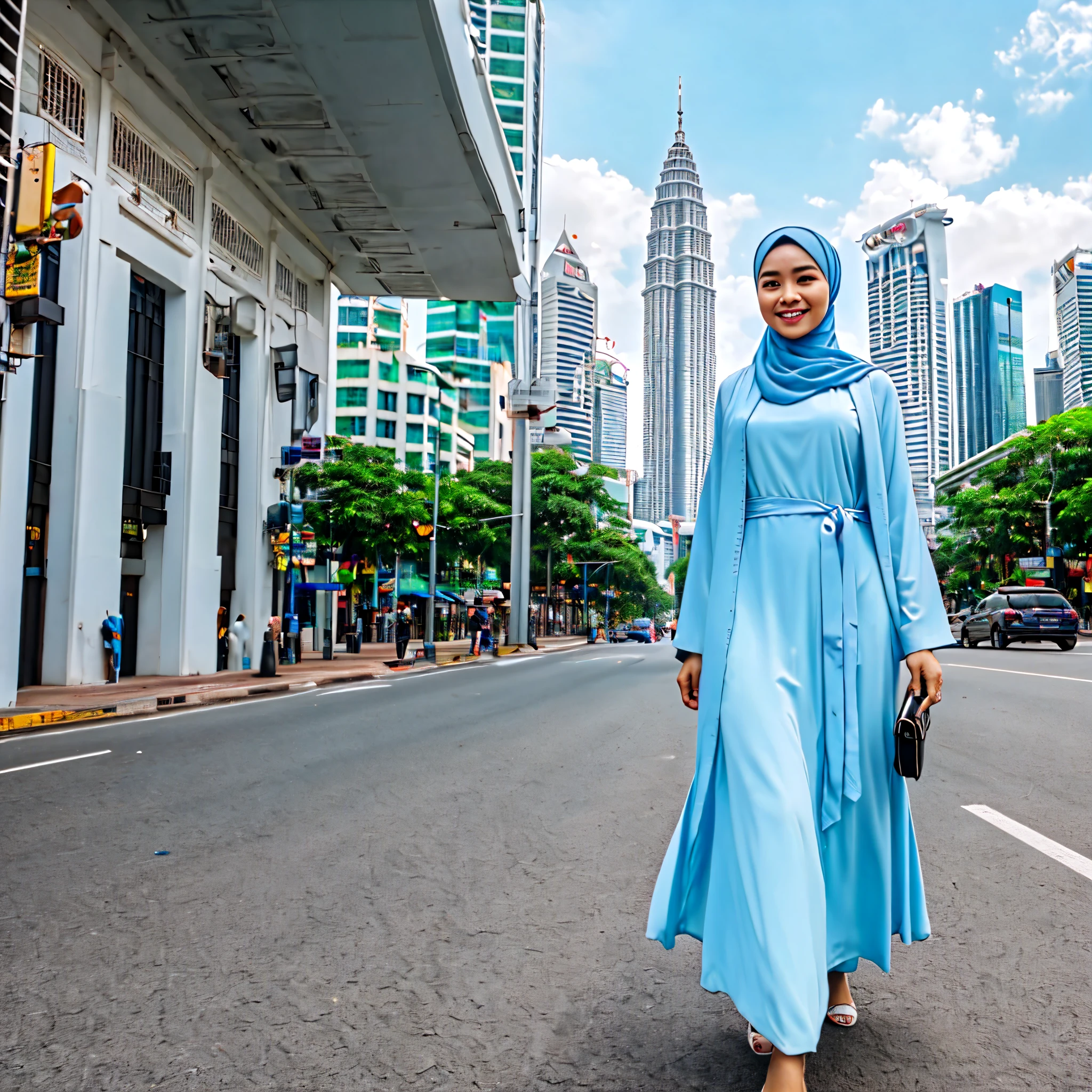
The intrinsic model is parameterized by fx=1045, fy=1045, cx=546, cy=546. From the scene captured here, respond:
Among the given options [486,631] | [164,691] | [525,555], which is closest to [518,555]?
[525,555]

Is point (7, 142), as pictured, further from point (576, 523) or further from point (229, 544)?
point (576, 523)

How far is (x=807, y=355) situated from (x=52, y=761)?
7.35 metres

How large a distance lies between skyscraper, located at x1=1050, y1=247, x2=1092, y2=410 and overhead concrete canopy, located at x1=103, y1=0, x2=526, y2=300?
162828 mm

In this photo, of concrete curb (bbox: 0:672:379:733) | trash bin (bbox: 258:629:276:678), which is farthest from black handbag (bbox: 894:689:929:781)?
trash bin (bbox: 258:629:276:678)

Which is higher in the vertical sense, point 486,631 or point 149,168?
point 149,168

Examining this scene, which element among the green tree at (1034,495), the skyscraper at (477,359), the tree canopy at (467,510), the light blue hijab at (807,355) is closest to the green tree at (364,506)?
the tree canopy at (467,510)

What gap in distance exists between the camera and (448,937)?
3.59 m

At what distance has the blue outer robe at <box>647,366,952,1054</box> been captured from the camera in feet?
7.62

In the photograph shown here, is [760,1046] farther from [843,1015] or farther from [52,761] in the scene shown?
[52,761]

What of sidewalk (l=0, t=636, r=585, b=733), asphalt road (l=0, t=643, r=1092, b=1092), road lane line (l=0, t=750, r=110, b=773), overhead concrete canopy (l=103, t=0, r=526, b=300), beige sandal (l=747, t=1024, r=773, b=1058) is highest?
overhead concrete canopy (l=103, t=0, r=526, b=300)

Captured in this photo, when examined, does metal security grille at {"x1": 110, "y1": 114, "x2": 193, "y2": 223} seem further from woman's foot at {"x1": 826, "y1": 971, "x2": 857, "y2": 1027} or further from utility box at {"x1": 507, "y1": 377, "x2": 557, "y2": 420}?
utility box at {"x1": 507, "y1": 377, "x2": 557, "y2": 420}

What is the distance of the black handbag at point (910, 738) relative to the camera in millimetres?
2479

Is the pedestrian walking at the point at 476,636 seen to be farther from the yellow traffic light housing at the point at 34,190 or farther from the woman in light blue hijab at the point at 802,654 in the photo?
the woman in light blue hijab at the point at 802,654

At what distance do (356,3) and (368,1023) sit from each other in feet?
67.7
